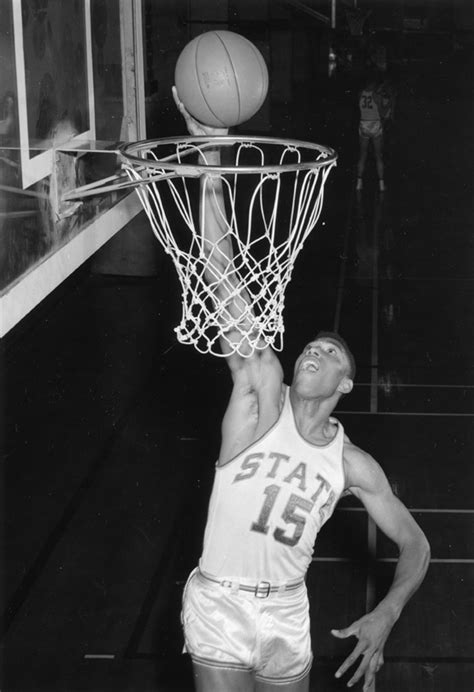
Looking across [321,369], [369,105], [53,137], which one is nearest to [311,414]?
[321,369]

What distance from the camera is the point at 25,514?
234 inches

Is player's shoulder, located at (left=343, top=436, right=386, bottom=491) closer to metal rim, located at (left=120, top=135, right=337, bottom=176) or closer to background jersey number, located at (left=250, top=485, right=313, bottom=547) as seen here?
background jersey number, located at (left=250, top=485, right=313, bottom=547)

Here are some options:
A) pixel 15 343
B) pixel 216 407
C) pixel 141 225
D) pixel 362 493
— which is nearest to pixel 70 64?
pixel 362 493

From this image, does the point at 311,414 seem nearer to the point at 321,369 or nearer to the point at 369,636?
the point at 321,369

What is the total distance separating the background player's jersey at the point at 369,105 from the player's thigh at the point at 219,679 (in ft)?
38.7

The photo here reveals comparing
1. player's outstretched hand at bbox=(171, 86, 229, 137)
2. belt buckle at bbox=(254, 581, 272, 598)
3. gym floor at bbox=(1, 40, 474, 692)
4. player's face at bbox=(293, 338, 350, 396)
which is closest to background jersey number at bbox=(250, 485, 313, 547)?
belt buckle at bbox=(254, 581, 272, 598)

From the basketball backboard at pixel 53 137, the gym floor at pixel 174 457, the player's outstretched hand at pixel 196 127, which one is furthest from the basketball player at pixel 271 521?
the gym floor at pixel 174 457

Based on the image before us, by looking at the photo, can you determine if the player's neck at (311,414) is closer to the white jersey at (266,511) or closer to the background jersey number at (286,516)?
the white jersey at (266,511)

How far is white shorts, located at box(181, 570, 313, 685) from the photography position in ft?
10.4

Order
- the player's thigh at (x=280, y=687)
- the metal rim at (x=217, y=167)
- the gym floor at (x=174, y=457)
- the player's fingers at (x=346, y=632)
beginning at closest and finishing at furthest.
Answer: the player's fingers at (x=346, y=632), the metal rim at (x=217, y=167), the player's thigh at (x=280, y=687), the gym floor at (x=174, y=457)

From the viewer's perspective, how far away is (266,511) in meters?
3.21

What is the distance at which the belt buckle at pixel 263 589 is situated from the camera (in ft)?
10.5

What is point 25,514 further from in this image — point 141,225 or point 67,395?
point 141,225

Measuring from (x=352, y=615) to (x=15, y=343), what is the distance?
535 centimetres
